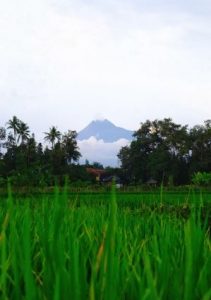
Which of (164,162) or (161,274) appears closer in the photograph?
(161,274)

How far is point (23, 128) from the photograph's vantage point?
298 ft

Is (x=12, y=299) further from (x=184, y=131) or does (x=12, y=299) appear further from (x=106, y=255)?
(x=184, y=131)

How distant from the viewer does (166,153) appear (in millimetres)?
77250

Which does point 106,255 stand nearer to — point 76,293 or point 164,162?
point 76,293

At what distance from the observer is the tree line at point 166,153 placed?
250 feet

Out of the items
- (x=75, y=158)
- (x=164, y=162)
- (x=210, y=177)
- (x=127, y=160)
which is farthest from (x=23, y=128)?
(x=210, y=177)

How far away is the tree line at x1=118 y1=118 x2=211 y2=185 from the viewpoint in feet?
250

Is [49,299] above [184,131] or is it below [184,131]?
below

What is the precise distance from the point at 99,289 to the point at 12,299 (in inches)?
7.6

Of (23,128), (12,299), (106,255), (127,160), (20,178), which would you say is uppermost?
(23,128)

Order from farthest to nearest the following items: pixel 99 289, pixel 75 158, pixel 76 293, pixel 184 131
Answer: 1. pixel 75 158
2. pixel 184 131
3. pixel 99 289
4. pixel 76 293

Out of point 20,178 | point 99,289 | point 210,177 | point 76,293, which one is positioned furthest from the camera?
point 210,177

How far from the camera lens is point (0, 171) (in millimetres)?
72062

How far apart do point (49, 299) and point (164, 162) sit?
248 ft
